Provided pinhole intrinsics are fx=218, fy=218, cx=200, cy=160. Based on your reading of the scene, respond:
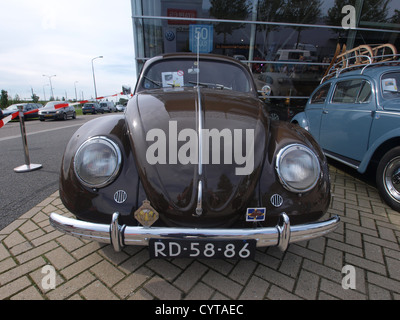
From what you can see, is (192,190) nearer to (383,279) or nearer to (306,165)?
(306,165)

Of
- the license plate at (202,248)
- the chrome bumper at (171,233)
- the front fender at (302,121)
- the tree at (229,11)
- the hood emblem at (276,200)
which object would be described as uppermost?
the tree at (229,11)

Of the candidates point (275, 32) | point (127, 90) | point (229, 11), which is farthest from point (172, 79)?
point (275, 32)

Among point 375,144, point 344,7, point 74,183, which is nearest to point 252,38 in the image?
point 344,7

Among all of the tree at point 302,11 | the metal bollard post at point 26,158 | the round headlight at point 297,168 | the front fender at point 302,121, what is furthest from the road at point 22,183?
the tree at point 302,11

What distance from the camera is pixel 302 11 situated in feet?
27.1

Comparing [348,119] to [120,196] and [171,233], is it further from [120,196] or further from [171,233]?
[120,196]

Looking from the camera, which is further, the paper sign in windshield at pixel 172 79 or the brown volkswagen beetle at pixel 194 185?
the paper sign in windshield at pixel 172 79

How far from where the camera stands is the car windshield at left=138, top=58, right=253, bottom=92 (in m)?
2.75

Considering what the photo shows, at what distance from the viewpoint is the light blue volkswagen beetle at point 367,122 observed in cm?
269

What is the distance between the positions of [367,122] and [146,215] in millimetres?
3246

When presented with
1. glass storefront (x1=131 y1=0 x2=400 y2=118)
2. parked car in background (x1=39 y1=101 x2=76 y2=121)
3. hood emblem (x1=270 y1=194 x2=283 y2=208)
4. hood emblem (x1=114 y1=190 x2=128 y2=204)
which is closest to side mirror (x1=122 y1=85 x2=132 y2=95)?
hood emblem (x1=114 y1=190 x2=128 y2=204)

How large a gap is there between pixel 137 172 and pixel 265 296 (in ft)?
3.96

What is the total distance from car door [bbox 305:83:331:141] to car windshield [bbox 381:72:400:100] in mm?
1044

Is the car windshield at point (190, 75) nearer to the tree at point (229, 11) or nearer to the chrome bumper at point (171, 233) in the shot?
the chrome bumper at point (171, 233)
